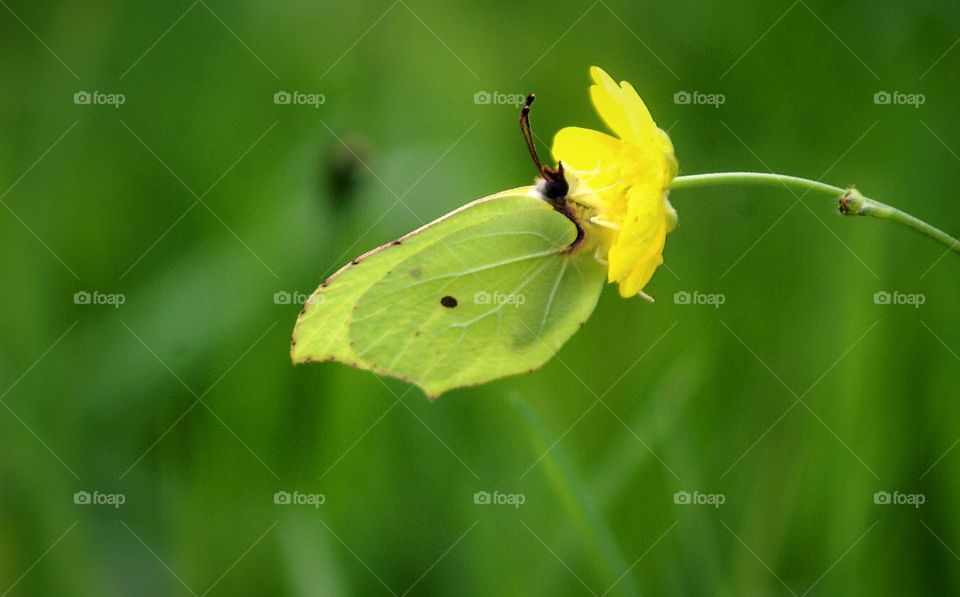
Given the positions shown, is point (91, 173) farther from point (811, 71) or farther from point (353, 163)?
point (811, 71)

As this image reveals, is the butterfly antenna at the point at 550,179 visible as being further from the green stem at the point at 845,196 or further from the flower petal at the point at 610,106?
the green stem at the point at 845,196

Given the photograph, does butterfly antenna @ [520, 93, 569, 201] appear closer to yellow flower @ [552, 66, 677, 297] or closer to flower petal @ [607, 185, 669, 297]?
yellow flower @ [552, 66, 677, 297]

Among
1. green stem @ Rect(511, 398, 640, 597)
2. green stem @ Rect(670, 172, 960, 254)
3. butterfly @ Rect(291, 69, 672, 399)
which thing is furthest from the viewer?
butterfly @ Rect(291, 69, 672, 399)

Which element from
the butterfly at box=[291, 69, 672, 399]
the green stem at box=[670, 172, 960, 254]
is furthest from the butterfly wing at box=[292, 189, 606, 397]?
the green stem at box=[670, 172, 960, 254]

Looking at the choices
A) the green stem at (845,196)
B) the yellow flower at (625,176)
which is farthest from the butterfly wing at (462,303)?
the green stem at (845,196)

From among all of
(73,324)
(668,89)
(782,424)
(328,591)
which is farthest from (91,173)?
(782,424)

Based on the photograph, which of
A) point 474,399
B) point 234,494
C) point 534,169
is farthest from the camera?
point 534,169
